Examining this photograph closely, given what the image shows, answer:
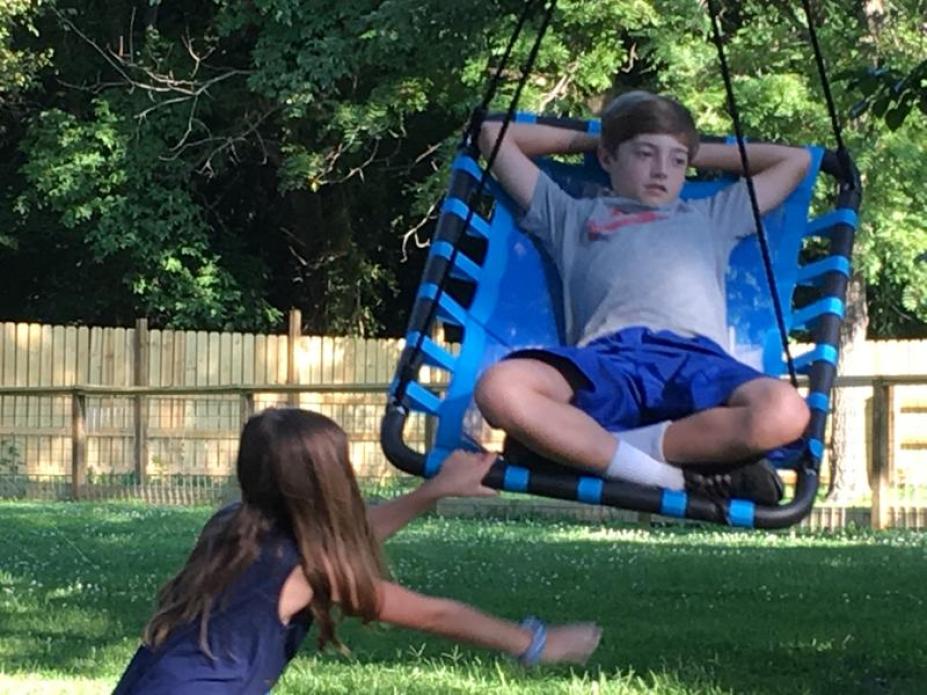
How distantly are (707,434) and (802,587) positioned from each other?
3.12 m

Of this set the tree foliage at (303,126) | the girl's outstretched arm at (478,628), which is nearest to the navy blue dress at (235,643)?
the girl's outstretched arm at (478,628)

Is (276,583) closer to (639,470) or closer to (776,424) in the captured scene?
(639,470)

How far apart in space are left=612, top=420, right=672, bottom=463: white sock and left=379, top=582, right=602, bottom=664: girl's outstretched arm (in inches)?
51.5

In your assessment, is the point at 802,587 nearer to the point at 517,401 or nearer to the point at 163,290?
the point at 517,401

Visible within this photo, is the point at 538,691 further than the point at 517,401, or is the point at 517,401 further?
the point at 538,691

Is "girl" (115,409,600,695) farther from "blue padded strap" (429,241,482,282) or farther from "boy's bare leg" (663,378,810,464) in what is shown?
"blue padded strap" (429,241,482,282)

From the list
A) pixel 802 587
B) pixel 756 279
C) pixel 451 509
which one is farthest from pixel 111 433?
pixel 756 279

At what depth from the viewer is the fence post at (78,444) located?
1365 centimetres

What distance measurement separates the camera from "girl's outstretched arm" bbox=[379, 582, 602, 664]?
2627mm

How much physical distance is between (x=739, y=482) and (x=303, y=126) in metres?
16.1

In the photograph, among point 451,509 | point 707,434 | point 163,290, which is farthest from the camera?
point 163,290

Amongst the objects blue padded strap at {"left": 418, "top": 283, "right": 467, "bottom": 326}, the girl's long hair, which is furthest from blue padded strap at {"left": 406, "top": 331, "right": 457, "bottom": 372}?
the girl's long hair

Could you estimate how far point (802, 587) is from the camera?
6.82m

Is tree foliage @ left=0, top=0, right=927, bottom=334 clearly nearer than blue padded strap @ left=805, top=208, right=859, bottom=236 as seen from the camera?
No
